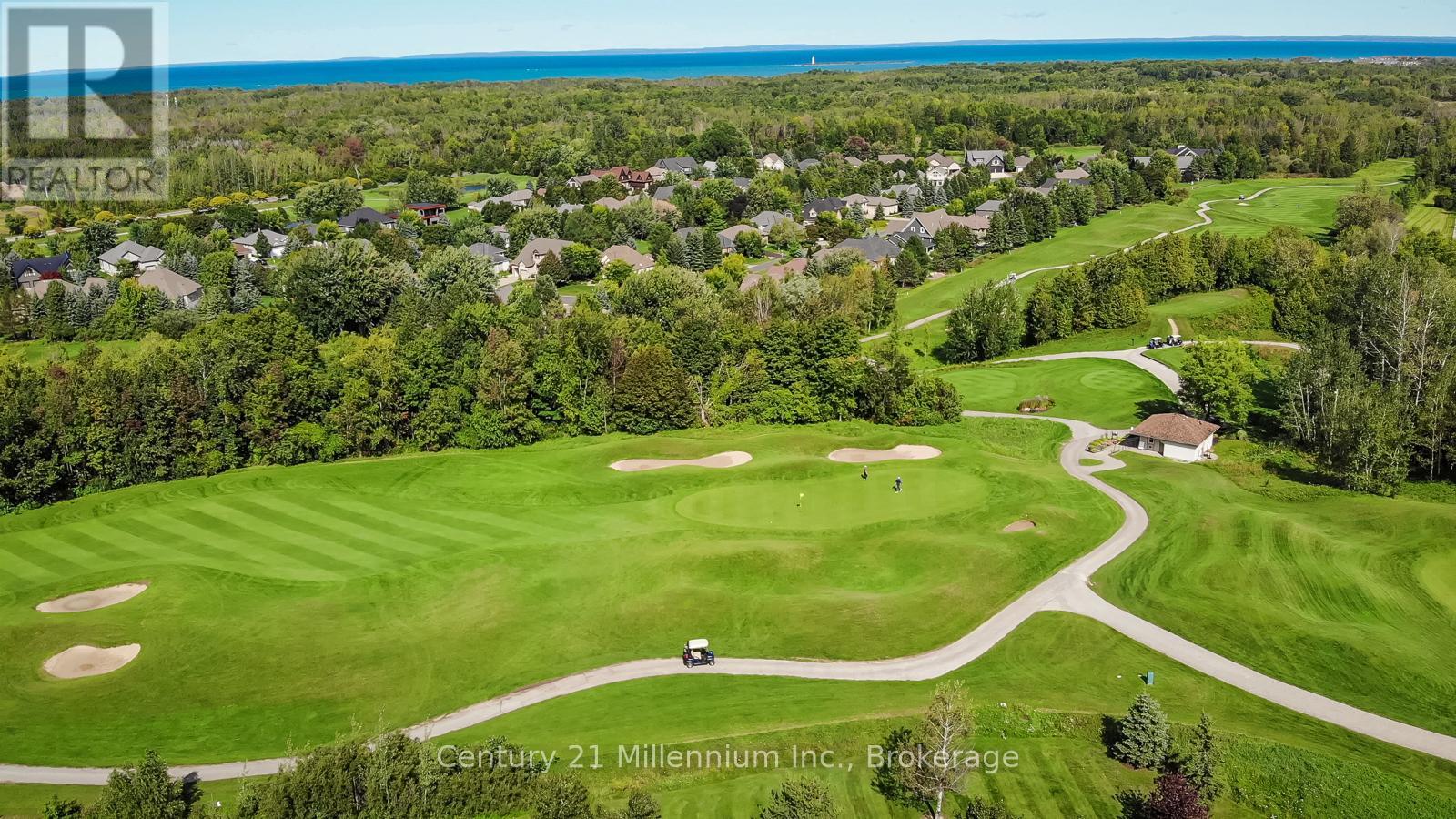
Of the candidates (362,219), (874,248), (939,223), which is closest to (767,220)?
(874,248)

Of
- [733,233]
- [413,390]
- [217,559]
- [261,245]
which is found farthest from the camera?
[733,233]

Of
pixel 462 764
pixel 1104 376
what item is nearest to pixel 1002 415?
pixel 1104 376

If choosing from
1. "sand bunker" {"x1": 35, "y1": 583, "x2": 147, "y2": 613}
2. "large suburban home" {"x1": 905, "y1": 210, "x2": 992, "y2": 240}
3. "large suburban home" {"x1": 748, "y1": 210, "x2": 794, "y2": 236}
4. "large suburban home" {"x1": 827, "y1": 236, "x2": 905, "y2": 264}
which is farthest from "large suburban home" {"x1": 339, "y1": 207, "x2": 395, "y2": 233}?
"sand bunker" {"x1": 35, "y1": 583, "x2": 147, "y2": 613}

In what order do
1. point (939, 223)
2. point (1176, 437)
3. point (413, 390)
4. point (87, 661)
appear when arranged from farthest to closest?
point (939, 223)
point (413, 390)
point (1176, 437)
point (87, 661)

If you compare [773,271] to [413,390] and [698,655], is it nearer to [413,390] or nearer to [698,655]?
[413,390]

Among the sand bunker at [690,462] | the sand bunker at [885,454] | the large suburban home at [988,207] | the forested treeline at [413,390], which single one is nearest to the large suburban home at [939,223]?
the large suburban home at [988,207]

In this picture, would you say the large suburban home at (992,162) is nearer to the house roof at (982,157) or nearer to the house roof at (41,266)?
the house roof at (982,157)

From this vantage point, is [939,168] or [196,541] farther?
[939,168]
